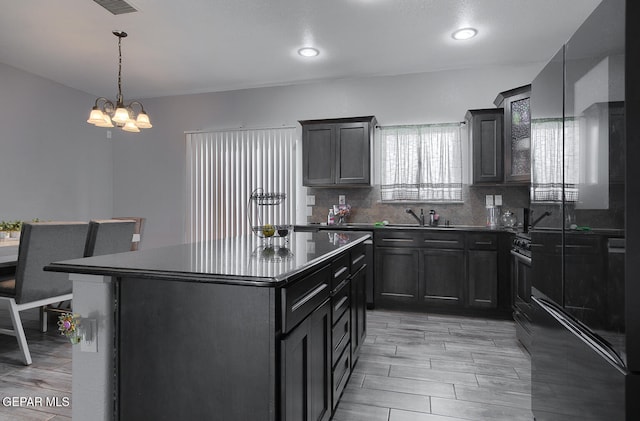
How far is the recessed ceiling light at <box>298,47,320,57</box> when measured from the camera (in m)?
4.01

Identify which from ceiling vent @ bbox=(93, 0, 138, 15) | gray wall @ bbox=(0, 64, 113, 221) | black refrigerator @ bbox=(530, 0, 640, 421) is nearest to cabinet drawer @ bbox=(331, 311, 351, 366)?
black refrigerator @ bbox=(530, 0, 640, 421)

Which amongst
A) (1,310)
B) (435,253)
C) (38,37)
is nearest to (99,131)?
(38,37)

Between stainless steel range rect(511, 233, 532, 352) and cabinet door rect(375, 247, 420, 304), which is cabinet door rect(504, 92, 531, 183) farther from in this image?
cabinet door rect(375, 247, 420, 304)

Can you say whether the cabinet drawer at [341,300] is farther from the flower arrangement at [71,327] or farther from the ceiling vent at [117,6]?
the ceiling vent at [117,6]

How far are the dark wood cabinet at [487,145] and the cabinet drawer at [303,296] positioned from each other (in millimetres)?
3001

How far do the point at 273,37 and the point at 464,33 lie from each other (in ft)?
6.39

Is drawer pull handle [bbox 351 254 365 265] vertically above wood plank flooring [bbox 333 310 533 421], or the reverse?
drawer pull handle [bbox 351 254 365 265]

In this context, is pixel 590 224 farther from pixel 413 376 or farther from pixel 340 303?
pixel 413 376

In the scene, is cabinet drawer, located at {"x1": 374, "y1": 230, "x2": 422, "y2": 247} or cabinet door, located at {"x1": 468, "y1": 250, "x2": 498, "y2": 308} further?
cabinet drawer, located at {"x1": 374, "y1": 230, "x2": 422, "y2": 247}

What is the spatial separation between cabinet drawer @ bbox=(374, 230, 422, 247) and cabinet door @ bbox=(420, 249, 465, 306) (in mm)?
158

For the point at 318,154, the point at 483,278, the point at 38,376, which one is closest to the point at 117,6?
the point at 318,154

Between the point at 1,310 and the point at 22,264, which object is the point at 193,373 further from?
the point at 1,310

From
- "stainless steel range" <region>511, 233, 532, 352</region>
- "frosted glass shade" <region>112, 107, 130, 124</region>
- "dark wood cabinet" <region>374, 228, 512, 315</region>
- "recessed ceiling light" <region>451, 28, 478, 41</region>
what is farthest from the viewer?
"dark wood cabinet" <region>374, 228, 512, 315</region>

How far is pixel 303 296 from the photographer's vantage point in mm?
1366
